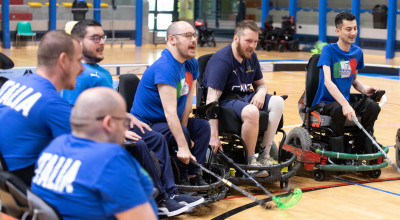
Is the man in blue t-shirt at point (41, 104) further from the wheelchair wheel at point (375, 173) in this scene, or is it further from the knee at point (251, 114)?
the wheelchair wheel at point (375, 173)

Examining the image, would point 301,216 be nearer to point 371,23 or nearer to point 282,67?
point 282,67

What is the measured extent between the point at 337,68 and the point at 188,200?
187 cm

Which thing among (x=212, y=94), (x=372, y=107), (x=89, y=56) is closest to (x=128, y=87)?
(x=89, y=56)

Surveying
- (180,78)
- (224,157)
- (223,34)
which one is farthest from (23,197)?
(223,34)

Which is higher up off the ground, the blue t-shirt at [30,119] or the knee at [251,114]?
the blue t-shirt at [30,119]

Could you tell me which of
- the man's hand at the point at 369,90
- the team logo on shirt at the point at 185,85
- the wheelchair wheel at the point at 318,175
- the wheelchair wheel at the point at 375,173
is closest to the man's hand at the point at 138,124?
the team logo on shirt at the point at 185,85

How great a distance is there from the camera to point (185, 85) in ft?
13.0

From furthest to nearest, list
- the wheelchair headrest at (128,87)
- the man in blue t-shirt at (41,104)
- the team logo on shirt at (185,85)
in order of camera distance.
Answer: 1. the wheelchair headrest at (128,87)
2. the team logo on shirt at (185,85)
3. the man in blue t-shirt at (41,104)

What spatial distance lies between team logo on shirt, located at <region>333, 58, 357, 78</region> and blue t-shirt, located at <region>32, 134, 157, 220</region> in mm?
3169

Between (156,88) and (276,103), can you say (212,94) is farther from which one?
(156,88)

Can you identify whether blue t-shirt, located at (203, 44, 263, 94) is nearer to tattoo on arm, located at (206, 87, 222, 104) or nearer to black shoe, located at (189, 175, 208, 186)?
tattoo on arm, located at (206, 87, 222, 104)

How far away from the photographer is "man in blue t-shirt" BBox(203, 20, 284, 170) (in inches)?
169

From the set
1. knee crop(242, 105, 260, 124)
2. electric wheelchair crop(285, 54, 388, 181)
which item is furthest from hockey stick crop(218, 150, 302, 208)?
electric wheelchair crop(285, 54, 388, 181)

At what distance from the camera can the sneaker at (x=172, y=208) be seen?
3551mm
